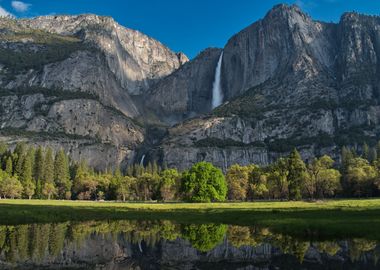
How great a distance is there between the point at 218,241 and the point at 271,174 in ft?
321

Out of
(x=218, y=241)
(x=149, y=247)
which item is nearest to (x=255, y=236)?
(x=218, y=241)

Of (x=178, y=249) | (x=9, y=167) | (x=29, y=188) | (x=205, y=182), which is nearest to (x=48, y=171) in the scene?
(x=9, y=167)

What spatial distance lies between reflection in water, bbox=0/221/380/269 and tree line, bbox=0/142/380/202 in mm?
65203

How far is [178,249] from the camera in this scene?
3662 cm

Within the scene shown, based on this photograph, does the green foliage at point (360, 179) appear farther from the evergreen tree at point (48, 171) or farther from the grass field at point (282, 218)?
the evergreen tree at point (48, 171)

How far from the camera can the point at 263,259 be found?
31500 mm

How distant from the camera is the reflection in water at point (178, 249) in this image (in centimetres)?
2992

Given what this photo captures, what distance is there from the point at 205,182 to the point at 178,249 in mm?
76287

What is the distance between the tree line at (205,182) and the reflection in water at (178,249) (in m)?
65.2

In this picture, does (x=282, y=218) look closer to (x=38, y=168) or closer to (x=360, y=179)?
(x=360, y=179)

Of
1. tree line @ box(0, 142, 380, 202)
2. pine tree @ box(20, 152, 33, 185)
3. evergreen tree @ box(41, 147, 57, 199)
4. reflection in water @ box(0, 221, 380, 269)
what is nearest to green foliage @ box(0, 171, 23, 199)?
tree line @ box(0, 142, 380, 202)

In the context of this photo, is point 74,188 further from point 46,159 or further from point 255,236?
point 255,236

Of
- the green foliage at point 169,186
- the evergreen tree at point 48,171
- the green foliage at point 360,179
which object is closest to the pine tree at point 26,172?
the evergreen tree at point 48,171

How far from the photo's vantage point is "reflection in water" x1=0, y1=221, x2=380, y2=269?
29922 millimetres
